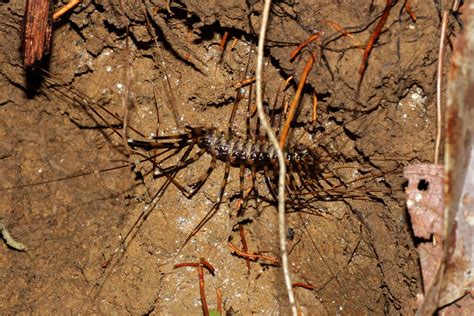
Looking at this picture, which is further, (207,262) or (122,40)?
(207,262)

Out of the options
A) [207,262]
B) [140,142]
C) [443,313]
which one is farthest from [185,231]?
[443,313]

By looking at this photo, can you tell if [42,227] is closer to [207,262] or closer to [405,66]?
[207,262]

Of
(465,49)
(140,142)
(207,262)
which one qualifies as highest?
(465,49)

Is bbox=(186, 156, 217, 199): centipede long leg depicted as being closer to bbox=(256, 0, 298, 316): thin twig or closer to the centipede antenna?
the centipede antenna

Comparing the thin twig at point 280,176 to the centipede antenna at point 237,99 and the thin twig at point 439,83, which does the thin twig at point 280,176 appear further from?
the thin twig at point 439,83

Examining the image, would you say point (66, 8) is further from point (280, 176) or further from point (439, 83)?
point (439, 83)

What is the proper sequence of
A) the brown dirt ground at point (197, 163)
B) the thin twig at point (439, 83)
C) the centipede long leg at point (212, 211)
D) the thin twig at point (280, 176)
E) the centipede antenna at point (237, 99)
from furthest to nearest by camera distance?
the centipede long leg at point (212, 211) < the centipede antenna at point (237, 99) < the brown dirt ground at point (197, 163) < the thin twig at point (439, 83) < the thin twig at point (280, 176)

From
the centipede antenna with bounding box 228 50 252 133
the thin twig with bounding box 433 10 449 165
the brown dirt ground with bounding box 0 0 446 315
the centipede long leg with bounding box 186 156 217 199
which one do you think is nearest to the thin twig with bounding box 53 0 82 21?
the brown dirt ground with bounding box 0 0 446 315

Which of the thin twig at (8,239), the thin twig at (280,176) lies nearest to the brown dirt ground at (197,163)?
the thin twig at (8,239)
